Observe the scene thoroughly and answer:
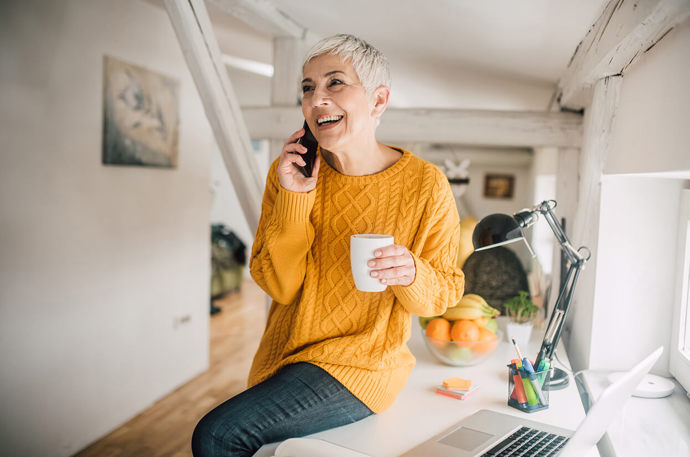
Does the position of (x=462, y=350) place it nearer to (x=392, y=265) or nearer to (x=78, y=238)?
(x=392, y=265)

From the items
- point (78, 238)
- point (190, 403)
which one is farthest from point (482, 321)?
point (190, 403)

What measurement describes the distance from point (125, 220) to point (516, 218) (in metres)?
2.16

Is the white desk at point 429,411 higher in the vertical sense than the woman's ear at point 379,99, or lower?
lower

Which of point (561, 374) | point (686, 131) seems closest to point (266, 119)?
point (561, 374)

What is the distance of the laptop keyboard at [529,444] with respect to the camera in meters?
1.13

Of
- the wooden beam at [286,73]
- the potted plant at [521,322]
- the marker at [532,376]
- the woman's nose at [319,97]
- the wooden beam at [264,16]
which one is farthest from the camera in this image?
the wooden beam at [286,73]

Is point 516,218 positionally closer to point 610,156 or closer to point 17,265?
point 610,156

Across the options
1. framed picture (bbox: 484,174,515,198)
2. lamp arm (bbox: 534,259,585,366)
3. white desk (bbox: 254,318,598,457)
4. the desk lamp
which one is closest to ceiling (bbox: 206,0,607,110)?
the desk lamp

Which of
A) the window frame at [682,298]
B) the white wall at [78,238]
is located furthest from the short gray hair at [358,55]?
the white wall at [78,238]

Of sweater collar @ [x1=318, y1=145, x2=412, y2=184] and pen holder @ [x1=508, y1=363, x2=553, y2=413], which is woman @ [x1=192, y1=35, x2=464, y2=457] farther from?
pen holder @ [x1=508, y1=363, x2=553, y2=413]

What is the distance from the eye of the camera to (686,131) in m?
1.02

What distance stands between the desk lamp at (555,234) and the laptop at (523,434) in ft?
0.63

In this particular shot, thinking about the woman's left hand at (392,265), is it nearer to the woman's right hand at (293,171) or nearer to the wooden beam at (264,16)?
the woman's right hand at (293,171)

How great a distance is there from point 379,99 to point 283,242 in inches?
17.3
